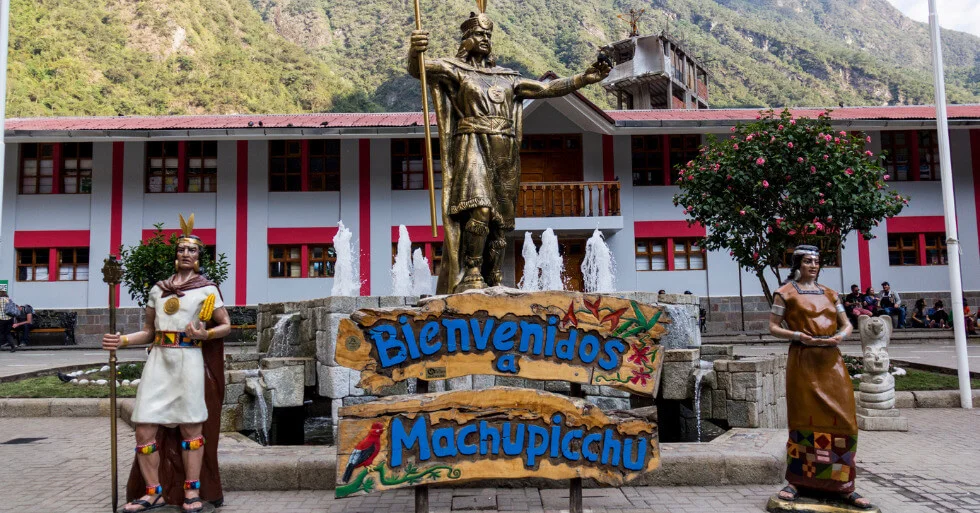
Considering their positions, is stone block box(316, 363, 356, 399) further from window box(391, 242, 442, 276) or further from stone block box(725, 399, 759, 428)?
window box(391, 242, 442, 276)

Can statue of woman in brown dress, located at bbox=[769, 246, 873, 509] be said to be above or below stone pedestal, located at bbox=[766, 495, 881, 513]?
above

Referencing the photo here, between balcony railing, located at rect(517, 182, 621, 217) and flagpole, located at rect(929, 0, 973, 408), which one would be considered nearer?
flagpole, located at rect(929, 0, 973, 408)

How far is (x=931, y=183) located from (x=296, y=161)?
1931 cm

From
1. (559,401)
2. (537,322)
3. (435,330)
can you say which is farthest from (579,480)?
(435,330)

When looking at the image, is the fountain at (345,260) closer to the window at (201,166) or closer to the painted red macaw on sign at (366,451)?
the window at (201,166)

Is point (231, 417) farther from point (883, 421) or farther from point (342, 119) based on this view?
point (342, 119)

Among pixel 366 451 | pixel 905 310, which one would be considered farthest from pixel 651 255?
pixel 366 451

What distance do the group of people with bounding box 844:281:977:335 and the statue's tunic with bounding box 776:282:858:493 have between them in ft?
50.9

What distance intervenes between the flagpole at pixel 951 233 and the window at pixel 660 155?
11.8 metres

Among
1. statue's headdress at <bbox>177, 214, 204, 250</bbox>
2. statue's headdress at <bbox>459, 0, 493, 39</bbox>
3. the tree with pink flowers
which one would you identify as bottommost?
statue's headdress at <bbox>177, 214, 204, 250</bbox>

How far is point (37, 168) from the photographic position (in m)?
20.5

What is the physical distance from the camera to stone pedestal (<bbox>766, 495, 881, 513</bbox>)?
166 inches

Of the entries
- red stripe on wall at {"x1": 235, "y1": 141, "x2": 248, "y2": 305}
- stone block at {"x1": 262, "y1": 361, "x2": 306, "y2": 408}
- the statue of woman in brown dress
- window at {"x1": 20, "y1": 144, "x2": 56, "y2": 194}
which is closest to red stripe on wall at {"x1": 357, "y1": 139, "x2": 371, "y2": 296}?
red stripe on wall at {"x1": 235, "y1": 141, "x2": 248, "y2": 305}

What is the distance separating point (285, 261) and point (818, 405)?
1809 cm
